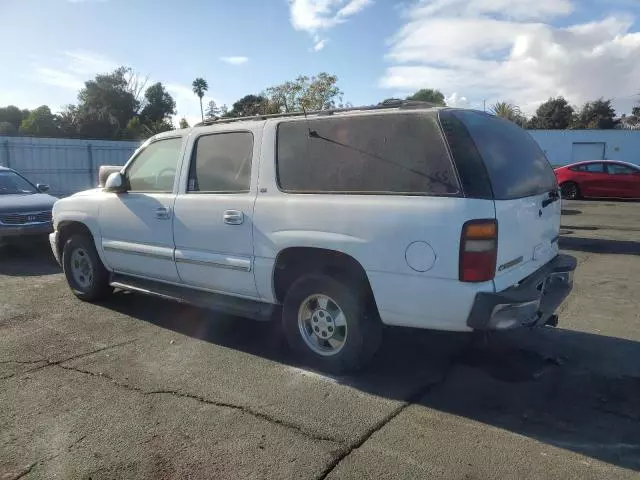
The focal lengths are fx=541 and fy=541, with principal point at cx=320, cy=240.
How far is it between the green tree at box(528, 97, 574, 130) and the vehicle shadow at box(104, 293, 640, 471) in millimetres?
Answer: 65845

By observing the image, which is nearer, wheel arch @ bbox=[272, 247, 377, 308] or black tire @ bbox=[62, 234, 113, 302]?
wheel arch @ bbox=[272, 247, 377, 308]

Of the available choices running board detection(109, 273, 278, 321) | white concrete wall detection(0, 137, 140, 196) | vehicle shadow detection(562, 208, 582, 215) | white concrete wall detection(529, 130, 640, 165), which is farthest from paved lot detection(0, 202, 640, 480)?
white concrete wall detection(529, 130, 640, 165)

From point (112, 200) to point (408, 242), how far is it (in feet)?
11.5

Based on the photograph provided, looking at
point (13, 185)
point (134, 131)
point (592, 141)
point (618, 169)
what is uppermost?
point (134, 131)

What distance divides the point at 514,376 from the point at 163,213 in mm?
3384

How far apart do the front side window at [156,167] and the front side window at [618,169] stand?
1785 centimetres

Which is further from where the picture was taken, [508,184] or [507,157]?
[507,157]

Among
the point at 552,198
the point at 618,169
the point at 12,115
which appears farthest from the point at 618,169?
the point at 12,115

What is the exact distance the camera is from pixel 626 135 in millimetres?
34781

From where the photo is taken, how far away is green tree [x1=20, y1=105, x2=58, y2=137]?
63656 millimetres

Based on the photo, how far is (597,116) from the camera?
204 feet

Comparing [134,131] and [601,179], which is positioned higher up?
[134,131]

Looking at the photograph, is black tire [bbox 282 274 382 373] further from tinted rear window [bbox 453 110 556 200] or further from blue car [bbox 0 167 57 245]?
blue car [bbox 0 167 57 245]

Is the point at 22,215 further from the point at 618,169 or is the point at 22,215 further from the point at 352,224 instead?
the point at 618,169
